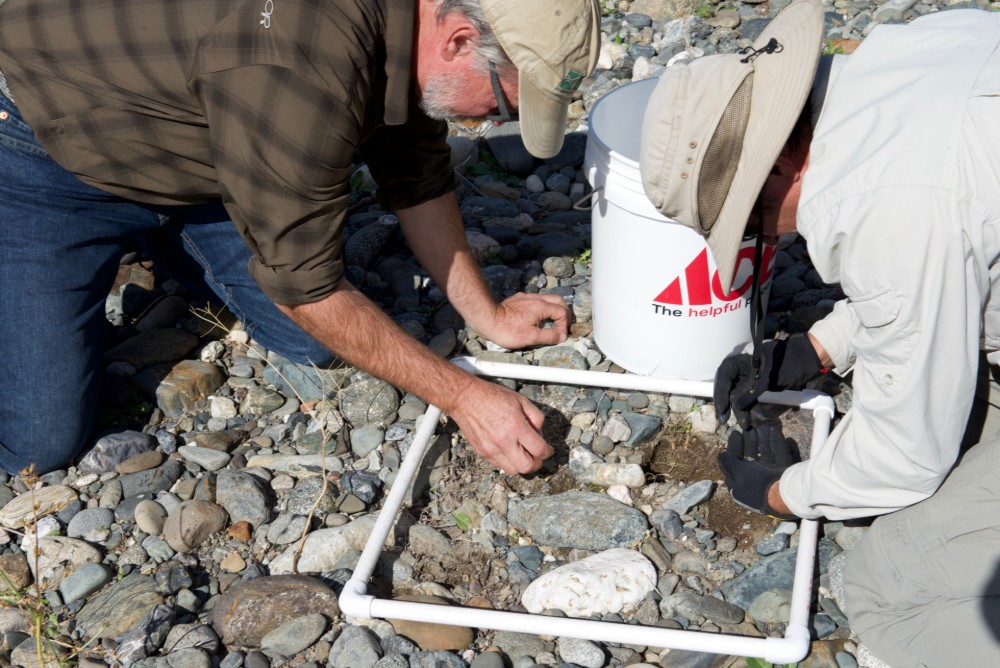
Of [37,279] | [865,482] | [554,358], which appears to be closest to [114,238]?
[37,279]

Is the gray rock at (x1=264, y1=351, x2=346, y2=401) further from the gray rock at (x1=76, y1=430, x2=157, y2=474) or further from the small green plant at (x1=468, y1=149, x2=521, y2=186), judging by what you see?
the small green plant at (x1=468, y1=149, x2=521, y2=186)

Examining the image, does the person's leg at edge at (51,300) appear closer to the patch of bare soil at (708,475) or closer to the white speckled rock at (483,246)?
the white speckled rock at (483,246)

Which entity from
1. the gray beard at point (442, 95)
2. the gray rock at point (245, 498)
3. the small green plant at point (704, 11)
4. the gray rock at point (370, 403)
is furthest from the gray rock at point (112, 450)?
the small green plant at point (704, 11)

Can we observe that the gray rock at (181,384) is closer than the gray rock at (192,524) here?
No

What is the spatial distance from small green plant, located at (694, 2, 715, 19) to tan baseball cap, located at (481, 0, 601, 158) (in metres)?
3.07

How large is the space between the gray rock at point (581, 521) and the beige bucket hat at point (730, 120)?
2.83ft

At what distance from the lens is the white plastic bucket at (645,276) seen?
2.61m

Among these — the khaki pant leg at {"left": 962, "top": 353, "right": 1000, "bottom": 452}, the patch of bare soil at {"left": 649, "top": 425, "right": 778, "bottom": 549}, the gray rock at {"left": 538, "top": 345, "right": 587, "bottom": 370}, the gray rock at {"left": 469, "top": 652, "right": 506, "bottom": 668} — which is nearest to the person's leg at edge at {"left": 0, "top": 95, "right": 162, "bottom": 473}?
the gray rock at {"left": 538, "top": 345, "right": 587, "bottom": 370}

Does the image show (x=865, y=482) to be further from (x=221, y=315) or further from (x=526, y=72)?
(x=221, y=315)

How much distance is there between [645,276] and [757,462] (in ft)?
2.01

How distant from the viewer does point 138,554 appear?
2613 millimetres

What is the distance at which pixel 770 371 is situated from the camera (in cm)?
267

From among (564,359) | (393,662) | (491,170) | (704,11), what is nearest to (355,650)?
(393,662)

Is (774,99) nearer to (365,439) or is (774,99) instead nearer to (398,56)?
(398,56)
